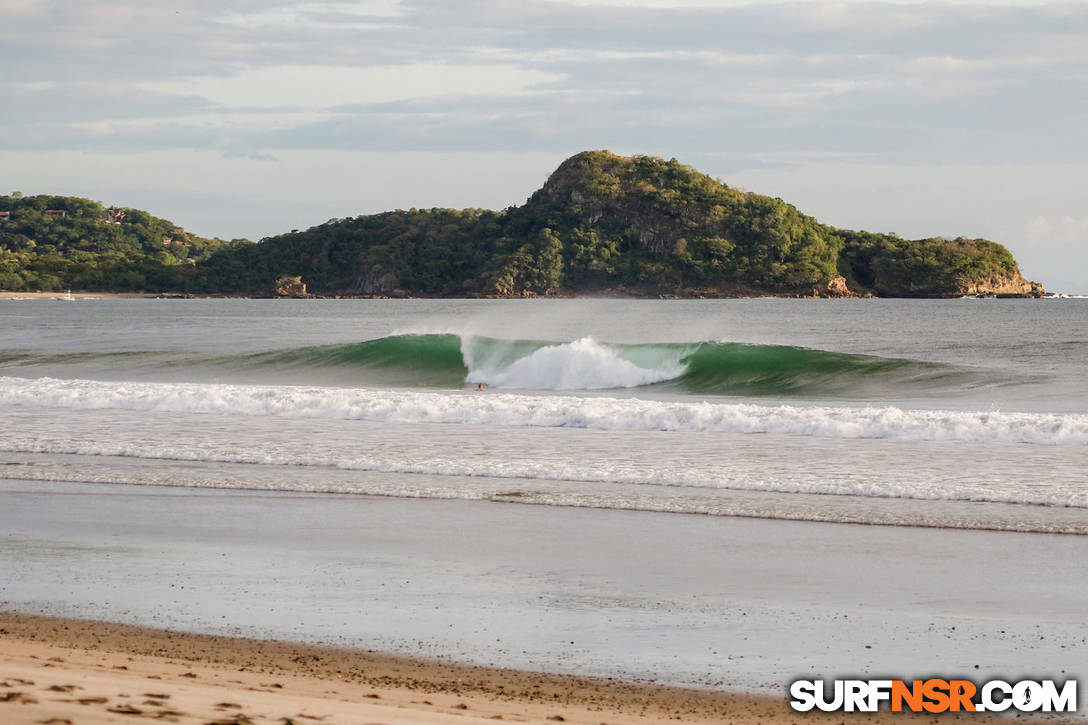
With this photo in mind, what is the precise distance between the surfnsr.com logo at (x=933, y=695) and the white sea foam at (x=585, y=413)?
9894mm

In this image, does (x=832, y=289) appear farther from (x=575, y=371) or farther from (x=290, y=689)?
(x=290, y=689)

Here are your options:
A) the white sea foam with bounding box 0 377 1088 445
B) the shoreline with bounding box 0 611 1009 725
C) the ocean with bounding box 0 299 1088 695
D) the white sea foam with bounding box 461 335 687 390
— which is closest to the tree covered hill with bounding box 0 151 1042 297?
the white sea foam with bounding box 461 335 687 390

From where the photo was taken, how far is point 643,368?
101ft

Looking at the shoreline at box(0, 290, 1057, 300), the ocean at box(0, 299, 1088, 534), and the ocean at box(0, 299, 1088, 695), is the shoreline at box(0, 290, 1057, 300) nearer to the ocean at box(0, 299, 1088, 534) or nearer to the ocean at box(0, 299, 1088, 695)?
the ocean at box(0, 299, 1088, 534)

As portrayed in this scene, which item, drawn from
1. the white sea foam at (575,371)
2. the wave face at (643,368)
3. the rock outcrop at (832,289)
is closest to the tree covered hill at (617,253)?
the rock outcrop at (832,289)

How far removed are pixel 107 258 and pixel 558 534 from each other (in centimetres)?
19143

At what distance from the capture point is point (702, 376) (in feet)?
101

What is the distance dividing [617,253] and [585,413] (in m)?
142

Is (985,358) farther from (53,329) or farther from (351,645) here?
(53,329)

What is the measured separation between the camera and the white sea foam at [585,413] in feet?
49.2

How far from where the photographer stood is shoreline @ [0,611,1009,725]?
4391mm

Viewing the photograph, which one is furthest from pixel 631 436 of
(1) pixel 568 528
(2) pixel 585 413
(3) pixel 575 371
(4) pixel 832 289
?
(4) pixel 832 289

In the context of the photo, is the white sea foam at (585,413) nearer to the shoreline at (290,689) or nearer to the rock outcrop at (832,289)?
the shoreline at (290,689)

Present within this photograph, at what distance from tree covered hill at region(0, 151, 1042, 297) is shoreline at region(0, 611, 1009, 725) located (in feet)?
474
